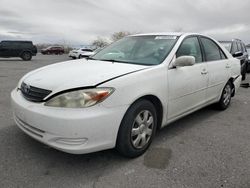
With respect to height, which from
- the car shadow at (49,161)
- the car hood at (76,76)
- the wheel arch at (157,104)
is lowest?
the car shadow at (49,161)

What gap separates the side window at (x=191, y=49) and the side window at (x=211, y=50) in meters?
0.23

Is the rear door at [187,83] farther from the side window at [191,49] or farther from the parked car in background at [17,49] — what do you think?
the parked car in background at [17,49]

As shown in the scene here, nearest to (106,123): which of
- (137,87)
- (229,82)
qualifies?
(137,87)

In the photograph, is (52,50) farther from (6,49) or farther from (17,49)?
(6,49)

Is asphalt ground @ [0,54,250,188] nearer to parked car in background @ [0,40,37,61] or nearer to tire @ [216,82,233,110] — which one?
tire @ [216,82,233,110]

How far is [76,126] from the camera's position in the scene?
7.72ft

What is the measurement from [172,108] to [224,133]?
1084 millimetres

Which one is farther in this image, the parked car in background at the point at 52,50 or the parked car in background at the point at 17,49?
the parked car in background at the point at 52,50

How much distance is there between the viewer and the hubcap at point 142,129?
2850 mm

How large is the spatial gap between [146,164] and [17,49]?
2025cm

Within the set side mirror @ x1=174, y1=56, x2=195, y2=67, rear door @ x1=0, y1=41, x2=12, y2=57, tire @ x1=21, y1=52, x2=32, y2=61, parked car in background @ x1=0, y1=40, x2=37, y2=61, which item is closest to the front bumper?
side mirror @ x1=174, y1=56, x2=195, y2=67

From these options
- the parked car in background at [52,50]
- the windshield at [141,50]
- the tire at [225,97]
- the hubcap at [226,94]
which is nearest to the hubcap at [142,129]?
the windshield at [141,50]

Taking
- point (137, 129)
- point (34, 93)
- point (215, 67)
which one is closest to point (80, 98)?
point (34, 93)

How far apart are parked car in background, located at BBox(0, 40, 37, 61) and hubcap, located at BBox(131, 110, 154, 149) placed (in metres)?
19.6
